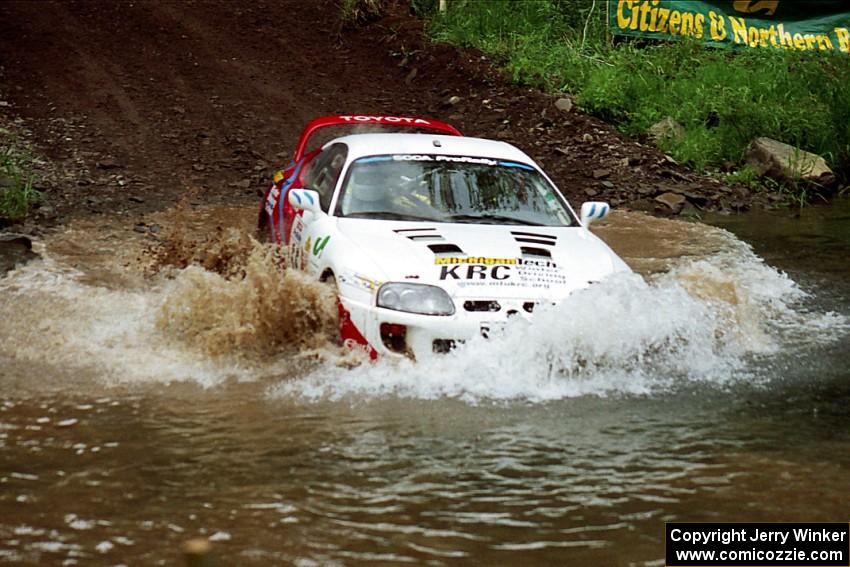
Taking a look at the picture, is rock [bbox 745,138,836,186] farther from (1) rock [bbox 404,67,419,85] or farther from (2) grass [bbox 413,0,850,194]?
(1) rock [bbox 404,67,419,85]

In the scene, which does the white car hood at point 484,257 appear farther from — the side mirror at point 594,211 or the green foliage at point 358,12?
the green foliage at point 358,12

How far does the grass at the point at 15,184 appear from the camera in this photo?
1158 centimetres

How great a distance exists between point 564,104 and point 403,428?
1036cm

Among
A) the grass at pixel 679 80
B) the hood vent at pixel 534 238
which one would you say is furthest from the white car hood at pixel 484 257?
the grass at pixel 679 80

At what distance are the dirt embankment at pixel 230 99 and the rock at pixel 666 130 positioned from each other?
498 mm

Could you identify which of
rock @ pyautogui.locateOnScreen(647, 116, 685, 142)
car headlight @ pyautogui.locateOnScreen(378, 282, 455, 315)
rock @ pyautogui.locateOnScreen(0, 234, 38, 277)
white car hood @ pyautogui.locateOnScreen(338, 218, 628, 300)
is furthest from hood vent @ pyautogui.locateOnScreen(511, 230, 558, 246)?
rock @ pyautogui.locateOnScreen(647, 116, 685, 142)

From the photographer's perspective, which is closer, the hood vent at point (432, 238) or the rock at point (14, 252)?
the hood vent at point (432, 238)

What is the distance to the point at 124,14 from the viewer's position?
19531 mm

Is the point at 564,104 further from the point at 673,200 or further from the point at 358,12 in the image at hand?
the point at 358,12

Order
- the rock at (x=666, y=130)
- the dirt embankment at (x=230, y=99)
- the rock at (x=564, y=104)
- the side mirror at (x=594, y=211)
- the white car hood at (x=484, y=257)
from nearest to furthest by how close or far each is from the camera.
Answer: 1. the white car hood at (x=484, y=257)
2. the side mirror at (x=594, y=211)
3. the dirt embankment at (x=230, y=99)
4. the rock at (x=666, y=130)
5. the rock at (x=564, y=104)

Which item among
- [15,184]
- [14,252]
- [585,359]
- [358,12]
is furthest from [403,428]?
[358,12]

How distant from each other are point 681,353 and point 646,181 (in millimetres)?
6943

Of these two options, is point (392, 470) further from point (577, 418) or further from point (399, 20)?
point (399, 20)

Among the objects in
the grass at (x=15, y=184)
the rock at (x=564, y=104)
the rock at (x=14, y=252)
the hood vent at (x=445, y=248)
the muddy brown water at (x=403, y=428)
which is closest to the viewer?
the muddy brown water at (x=403, y=428)
